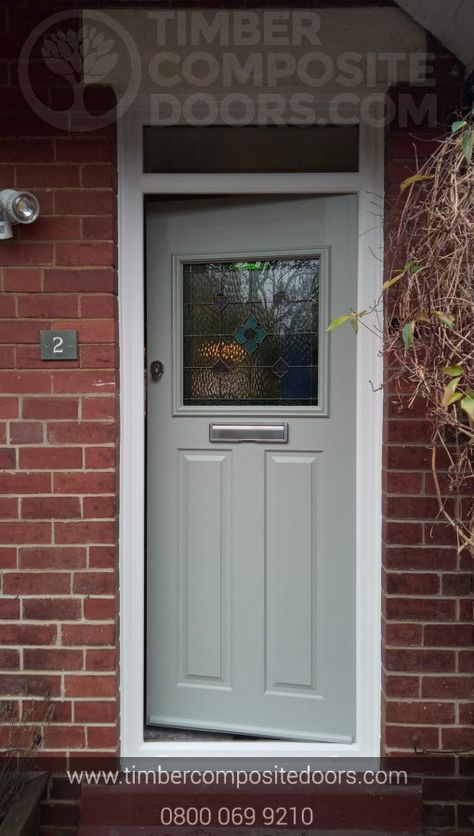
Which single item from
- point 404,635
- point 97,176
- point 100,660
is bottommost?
point 100,660

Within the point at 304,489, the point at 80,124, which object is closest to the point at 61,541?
the point at 304,489

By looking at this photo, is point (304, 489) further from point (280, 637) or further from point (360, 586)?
point (280, 637)

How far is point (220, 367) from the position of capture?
2.27 metres

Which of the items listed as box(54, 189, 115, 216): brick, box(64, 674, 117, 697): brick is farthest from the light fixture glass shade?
box(64, 674, 117, 697): brick

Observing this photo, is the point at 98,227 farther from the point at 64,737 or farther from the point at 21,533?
the point at 64,737

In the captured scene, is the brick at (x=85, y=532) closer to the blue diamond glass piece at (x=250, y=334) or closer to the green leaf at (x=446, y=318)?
the blue diamond glass piece at (x=250, y=334)

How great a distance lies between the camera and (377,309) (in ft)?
6.80

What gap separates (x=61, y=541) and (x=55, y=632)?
1.11 feet

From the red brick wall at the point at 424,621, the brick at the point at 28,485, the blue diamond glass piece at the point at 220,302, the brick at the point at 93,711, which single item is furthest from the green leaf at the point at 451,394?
the brick at the point at 93,711

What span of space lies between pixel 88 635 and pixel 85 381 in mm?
938

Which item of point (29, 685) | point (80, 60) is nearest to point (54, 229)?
point (80, 60)

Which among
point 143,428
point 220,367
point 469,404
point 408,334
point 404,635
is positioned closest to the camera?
point 469,404

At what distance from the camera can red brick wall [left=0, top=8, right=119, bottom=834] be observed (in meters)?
2.02

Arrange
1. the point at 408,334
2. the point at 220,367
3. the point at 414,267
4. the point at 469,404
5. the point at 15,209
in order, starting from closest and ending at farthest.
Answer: the point at 469,404, the point at 408,334, the point at 414,267, the point at 15,209, the point at 220,367
